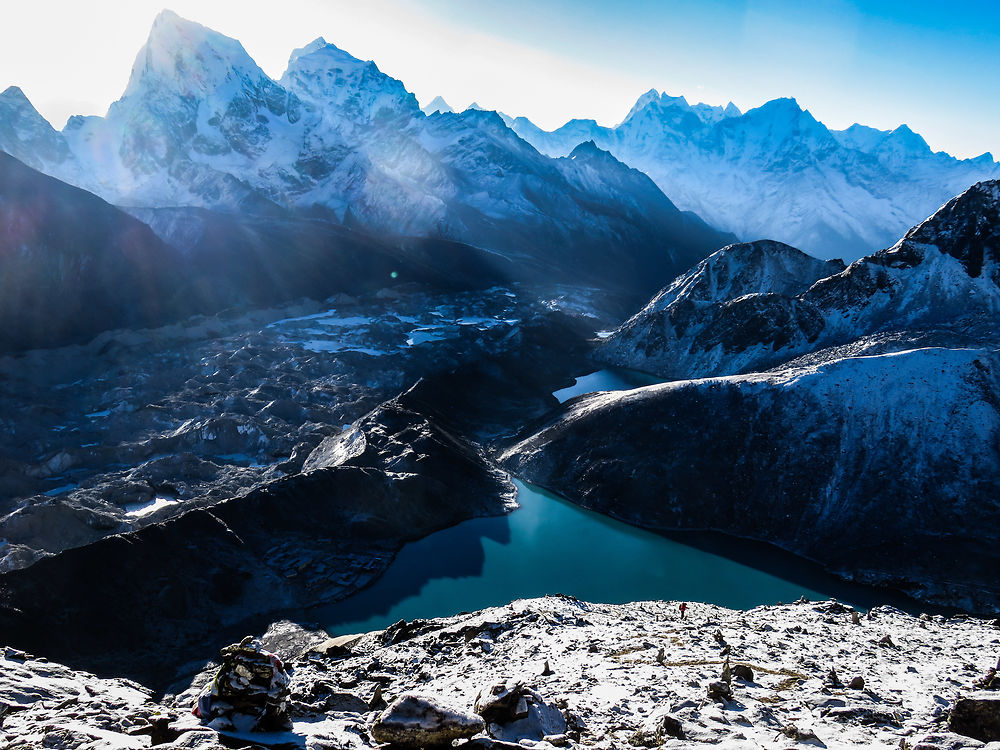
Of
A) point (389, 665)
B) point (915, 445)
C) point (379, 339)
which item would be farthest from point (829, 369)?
point (379, 339)

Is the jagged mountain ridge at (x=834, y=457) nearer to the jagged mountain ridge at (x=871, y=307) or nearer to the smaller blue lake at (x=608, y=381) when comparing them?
the jagged mountain ridge at (x=871, y=307)

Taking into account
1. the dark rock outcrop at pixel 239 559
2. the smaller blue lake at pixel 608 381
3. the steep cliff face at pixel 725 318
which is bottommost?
the dark rock outcrop at pixel 239 559

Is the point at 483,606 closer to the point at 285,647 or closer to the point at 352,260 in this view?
the point at 285,647

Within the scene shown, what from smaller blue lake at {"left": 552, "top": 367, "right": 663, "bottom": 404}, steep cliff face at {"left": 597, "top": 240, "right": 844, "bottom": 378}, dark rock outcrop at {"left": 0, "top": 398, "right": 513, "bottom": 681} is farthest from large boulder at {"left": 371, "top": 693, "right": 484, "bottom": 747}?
steep cliff face at {"left": 597, "top": 240, "right": 844, "bottom": 378}

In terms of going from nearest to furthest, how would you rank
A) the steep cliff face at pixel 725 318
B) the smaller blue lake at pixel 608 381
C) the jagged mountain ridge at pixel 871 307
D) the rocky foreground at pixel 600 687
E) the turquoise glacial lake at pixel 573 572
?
1. the rocky foreground at pixel 600 687
2. the turquoise glacial lake at pixel 573 572
3. the jagged mountain ridge at pixel 871 307
4. the steep cliff face at pixel 725 318
5. the smaller blue lake at pixel 608 381

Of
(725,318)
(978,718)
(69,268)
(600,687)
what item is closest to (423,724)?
(600,687)

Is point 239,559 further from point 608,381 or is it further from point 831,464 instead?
point 608,381

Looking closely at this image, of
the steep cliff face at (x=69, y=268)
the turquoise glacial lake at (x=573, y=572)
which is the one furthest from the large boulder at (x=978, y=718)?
the steep cliff face at (x=69, y=268)

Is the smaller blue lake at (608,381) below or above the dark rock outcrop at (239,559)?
above
